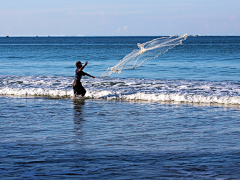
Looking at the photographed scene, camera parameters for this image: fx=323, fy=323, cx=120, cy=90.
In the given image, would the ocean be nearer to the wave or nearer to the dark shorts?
the wave

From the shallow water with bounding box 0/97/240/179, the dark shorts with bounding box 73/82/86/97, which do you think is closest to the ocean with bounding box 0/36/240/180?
the shallow water with bounding box 0/97/240/179

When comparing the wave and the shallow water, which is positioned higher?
the wave

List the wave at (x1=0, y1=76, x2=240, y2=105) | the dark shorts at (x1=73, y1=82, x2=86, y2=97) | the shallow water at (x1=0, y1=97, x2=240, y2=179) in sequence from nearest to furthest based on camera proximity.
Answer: the shallow water at (x1=0, y1=97, x2=240, y2=179) → the wave at (x1=0, y1=76, x2=240, y2=105) → the dark shorts at (x1=73, y1=82, x2=86, y2=97)

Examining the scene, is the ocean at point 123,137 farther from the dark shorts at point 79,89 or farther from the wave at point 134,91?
the dark shorts at point 79,89

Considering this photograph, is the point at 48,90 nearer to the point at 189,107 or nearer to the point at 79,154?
the point at 189,107

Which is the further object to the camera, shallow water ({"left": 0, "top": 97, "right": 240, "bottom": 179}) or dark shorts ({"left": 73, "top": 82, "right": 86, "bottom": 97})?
dark shorts ({"left": 73, "top": 82, "right": 86, "bottom": 97})

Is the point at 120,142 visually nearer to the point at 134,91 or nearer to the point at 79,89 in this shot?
the point at 79,89

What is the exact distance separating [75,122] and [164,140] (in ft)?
9.29

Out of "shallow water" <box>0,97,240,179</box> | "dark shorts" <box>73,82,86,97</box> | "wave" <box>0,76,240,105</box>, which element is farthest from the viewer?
"dark shorts" <box>73,82,86,97</box>

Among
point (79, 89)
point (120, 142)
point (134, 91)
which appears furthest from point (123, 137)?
point (134, 91)

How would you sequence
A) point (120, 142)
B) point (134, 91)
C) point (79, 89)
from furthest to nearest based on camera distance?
point (134, 91) → point (79, 89) → point (120, 142)

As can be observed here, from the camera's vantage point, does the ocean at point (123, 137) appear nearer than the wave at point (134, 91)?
Yes

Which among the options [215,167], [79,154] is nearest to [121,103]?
[79,154]

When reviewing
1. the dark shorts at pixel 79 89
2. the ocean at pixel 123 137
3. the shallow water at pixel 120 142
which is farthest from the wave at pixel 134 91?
the shallow water at pixel 120 142
